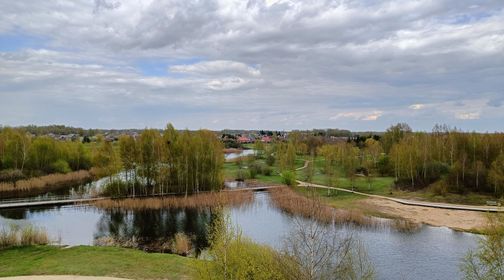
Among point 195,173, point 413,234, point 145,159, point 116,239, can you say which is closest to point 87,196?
point 145,159

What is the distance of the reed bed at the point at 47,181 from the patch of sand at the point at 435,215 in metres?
49.0

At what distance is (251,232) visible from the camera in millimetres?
36375

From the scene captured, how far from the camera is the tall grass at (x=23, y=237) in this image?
29219 millimetres

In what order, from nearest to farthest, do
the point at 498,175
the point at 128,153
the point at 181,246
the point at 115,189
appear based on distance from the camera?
the point at 181,246 < the point at 498,175 < the point at 115,189 < the point at 128,153

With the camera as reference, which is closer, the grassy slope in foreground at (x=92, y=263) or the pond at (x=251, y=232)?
the grassy slope in foreground at (x=92, y=263)

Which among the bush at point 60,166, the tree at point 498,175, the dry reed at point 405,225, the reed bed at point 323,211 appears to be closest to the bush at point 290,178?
the reed bed at point 323,211

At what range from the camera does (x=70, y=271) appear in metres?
23.1

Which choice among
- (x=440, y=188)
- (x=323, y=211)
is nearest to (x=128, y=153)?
(x=323, y=211)

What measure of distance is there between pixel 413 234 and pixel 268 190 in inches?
1180

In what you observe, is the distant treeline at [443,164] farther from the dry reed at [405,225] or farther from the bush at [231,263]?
the bush at [231,263]

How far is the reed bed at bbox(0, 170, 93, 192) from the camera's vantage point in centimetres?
6024

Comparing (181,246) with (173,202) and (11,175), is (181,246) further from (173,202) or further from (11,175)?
(11,175)

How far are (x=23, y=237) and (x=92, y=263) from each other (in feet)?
29.3

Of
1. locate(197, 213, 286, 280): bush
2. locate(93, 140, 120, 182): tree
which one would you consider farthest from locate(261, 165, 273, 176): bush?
locate(197, 213, 286, 280): bush
